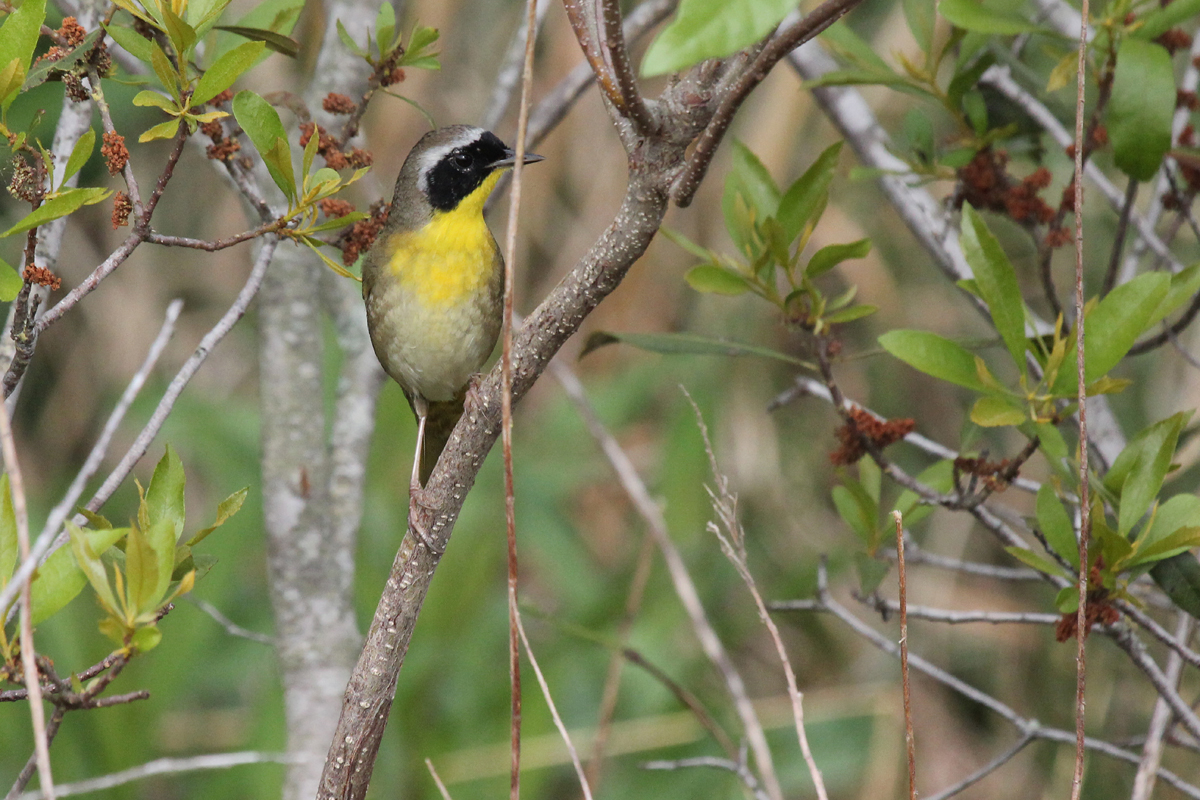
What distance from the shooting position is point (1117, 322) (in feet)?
5.03

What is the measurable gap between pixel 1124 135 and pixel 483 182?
1484 millimetres

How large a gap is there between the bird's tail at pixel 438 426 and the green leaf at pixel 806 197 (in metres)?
1.19

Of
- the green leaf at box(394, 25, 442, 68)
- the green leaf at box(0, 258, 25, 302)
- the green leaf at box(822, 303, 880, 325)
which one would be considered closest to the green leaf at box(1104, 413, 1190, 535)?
the green leaf at box(822, 303, 880, 325)

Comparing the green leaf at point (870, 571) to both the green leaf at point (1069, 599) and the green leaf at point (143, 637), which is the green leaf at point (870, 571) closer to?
the green leaf at point (1069, 599)

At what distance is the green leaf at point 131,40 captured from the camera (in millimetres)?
1446

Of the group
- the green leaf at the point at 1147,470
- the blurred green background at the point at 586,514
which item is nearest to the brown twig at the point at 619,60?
the green leaf at the point at 1147,470

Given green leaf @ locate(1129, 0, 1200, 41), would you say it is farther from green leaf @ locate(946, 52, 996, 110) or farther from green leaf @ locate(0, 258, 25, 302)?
green leaf @ locate(0, 258, 25, 302)

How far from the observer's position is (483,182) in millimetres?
2787

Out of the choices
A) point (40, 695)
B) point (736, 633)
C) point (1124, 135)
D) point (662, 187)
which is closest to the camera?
point (40, 695)

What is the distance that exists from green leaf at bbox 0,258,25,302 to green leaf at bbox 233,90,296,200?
0.32 m

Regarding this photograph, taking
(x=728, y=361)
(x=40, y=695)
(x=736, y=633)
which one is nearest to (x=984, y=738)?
(x=736, y=633)

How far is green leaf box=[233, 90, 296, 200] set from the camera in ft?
4.76

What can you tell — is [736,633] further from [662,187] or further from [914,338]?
[662,187]

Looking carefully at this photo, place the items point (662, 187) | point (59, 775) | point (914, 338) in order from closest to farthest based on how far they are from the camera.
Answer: point (662, 187) < point (914, 338) < point (59, 775)
